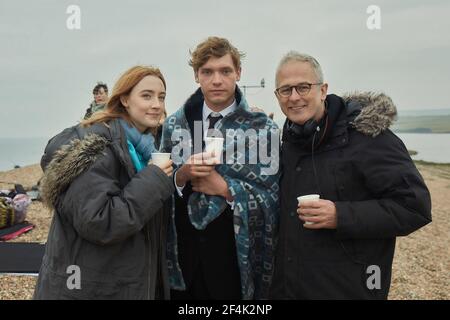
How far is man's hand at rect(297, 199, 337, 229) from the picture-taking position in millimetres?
2303

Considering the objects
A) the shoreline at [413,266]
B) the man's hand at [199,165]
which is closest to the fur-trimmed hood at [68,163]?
the man's hand at [199,165]

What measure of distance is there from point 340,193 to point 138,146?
1.21m

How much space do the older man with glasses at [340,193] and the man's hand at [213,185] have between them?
0.41 meters

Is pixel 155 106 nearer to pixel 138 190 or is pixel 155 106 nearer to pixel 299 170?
pixel 138 190

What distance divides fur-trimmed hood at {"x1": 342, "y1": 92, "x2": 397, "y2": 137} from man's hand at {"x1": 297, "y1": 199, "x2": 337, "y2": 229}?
0.48 m

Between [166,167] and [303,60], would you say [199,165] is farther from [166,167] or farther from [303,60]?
[303,60]

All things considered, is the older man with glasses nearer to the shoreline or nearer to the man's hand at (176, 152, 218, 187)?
the man's hand at (176, 152, 218, 187)

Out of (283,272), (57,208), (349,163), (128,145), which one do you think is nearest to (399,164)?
(349,163)

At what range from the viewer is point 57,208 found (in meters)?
2.25

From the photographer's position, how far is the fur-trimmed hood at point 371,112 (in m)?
2.38

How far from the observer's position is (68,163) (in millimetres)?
2180

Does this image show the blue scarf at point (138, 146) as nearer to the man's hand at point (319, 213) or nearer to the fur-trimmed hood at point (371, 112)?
the man's hand at point (319, 213)

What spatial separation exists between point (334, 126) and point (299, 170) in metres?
0.33

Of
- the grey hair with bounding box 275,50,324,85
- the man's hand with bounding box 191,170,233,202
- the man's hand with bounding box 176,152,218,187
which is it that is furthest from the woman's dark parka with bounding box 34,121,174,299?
the grey hair with bounding box 275,50,324,85
